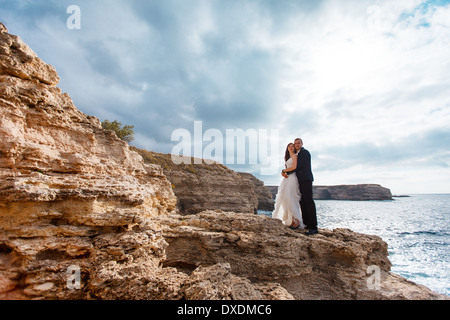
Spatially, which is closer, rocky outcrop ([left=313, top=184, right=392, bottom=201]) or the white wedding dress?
the white wedding dress

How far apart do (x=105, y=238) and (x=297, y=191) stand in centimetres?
643

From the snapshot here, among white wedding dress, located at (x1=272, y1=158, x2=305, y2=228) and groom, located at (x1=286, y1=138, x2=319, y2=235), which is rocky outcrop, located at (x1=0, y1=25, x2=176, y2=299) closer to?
white wedding dress, located at (x1=272, y1=158, x2=305, y2=228)

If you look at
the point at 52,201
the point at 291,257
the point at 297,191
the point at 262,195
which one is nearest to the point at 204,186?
the point at 297,191

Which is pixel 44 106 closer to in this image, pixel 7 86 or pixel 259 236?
pixel 7 86

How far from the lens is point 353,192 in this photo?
160 meters

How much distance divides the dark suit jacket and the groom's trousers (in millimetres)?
213

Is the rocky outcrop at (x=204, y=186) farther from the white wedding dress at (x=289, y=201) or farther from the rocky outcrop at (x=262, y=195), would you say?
the rocky outcrop at (x=262, y=195)

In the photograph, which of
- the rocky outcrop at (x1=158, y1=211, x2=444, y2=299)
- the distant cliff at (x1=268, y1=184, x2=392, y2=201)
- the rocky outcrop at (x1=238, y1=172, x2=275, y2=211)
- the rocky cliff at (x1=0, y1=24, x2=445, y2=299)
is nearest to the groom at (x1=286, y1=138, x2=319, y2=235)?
the rocky outcrop at (x1=158, y1=211, x2=444, y2=299)

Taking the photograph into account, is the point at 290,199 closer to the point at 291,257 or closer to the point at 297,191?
the point at 297,191

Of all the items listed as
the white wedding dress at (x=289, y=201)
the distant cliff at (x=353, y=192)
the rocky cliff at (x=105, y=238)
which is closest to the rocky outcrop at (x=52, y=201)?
the rocky cliff at (x=105, y=238)

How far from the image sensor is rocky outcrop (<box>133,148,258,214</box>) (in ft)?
113

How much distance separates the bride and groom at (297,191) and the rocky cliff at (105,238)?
0.84m

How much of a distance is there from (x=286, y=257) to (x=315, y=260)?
1070mm
